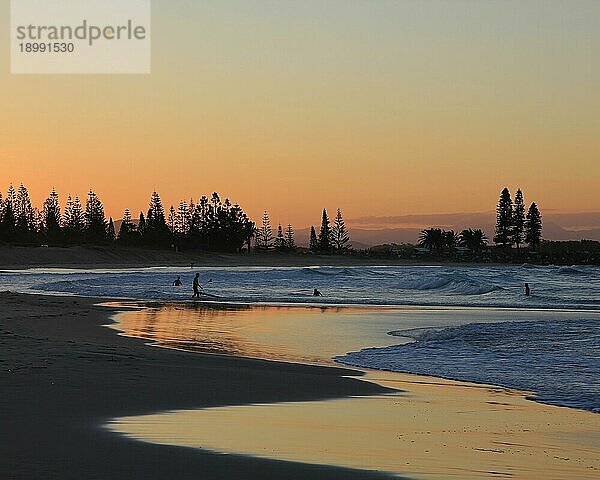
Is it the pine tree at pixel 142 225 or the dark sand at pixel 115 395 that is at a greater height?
the pine tree at pixel 142 225

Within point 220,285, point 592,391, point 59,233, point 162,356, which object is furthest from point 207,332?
point 59,233

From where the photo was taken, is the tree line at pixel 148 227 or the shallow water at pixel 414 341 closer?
the shallow water at pixel 414 341

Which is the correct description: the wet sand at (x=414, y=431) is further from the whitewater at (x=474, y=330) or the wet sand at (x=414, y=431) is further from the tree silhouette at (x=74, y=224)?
the tree silhouette at (x=74, y=224)

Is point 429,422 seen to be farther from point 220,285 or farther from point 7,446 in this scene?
point 220,285

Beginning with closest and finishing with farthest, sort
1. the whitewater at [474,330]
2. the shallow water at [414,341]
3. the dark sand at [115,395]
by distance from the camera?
the dark sand at [115,395], the whitewater at [474,330], the shallow water at [414,341]

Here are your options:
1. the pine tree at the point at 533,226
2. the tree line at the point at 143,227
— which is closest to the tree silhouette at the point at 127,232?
the tree line at the point at 143,227

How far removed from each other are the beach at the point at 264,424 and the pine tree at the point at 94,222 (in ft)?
505

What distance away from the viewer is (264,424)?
37.1 ft

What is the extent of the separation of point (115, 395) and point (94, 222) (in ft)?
537

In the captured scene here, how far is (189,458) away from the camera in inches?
358

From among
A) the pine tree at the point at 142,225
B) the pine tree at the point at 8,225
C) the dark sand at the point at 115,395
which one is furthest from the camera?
the pine tree at the point at 142,225

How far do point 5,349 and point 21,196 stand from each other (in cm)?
17575

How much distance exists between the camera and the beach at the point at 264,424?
29.1 ft

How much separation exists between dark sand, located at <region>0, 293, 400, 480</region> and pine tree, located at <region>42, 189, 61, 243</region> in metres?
142
